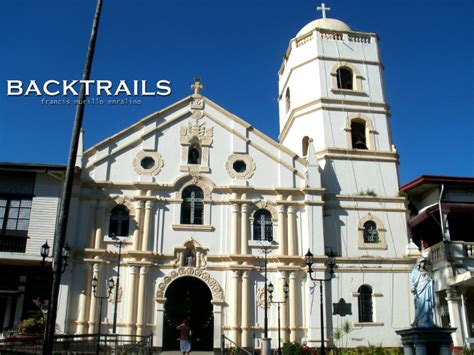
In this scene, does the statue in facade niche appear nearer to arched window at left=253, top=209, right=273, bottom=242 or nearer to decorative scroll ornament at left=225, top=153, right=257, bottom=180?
arched window at left=253, top=209, right=273, bottom=242

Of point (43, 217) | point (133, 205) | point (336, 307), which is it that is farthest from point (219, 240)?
point (43, 217)

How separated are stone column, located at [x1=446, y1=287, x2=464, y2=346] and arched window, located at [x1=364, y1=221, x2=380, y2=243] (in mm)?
4996

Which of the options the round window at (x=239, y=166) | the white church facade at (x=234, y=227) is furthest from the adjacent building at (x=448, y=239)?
the round window at (x=239, y=166)

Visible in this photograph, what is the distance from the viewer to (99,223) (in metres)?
28.8

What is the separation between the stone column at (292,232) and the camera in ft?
96.9

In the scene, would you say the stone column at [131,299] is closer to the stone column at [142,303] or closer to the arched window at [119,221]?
the stone column at [142,303]

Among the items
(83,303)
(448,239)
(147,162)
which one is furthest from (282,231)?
(83,303)

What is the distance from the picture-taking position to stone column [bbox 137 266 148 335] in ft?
89.2

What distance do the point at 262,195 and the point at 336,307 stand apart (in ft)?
24.2

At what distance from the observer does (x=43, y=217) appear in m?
28.1

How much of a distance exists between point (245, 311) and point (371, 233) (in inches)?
345

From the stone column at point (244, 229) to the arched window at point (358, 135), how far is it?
331 inches

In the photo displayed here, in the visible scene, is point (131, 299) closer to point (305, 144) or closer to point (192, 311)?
point (192, 311)

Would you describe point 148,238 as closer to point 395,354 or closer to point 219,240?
point 219,240
